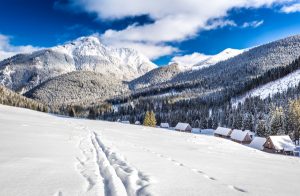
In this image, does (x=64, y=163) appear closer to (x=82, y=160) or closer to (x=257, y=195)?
(x=82, y=160)

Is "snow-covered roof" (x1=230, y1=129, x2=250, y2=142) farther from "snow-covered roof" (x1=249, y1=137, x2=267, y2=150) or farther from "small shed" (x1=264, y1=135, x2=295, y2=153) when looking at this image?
"small shed" (x1=264, y1=135, x2=295, y2=153)

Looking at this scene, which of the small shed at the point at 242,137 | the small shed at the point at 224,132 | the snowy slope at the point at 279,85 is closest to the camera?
the small shed at the point at 242,137

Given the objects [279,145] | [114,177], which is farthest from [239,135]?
[114,177]

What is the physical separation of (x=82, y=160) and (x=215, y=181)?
635 cm

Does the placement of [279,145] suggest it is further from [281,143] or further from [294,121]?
[294,121]

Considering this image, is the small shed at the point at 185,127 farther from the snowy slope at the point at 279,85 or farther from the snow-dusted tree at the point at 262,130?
the snowy slope at the point at 279,85

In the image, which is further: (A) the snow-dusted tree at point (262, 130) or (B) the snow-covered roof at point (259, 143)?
(A) the snow-dusted tree at point (262, 130)

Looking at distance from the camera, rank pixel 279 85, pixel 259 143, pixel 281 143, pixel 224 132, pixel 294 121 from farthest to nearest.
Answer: pixel 279 85 → pixel 224 132 → pixel 294 121 → pixel 259 143 → pixel 281 143

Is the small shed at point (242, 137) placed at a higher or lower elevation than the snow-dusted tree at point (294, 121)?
lower

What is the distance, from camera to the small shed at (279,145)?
74.1 meters

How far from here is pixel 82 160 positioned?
14070 millimetres

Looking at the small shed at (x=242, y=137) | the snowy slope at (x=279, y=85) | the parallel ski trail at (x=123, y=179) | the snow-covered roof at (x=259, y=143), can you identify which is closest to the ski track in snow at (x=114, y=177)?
the parallel ski trail at (x=123, y=179)

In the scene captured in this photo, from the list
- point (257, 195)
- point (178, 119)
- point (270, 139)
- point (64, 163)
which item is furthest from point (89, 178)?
point (178, 119)

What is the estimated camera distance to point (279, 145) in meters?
74.6
